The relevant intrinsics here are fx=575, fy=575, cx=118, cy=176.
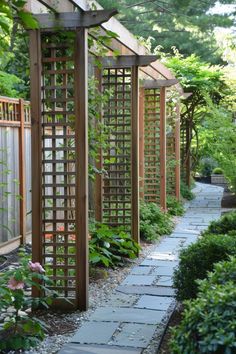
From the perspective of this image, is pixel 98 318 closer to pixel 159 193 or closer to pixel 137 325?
pixel 137 325

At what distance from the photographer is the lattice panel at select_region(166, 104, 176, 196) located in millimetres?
11680

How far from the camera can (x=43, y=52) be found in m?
4.41

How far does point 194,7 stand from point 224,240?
12410 millimetres

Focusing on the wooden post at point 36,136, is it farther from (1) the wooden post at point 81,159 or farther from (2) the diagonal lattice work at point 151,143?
(2) the diagonal lattice work at point 151,143

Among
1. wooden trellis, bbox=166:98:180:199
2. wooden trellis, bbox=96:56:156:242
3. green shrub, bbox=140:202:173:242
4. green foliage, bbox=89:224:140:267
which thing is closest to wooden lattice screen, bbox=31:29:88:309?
green foliage, bbox=89:224:140:267

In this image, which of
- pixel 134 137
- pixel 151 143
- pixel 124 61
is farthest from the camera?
pixel 151 143

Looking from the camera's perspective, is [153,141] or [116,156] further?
[153,141]

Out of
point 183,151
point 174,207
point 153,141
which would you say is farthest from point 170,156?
point 183,151

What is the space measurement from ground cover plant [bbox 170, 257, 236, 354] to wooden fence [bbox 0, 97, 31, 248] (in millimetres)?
4148

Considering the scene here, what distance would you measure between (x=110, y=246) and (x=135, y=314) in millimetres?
1896

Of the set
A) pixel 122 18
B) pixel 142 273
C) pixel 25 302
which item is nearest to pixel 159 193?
pixel 142 273

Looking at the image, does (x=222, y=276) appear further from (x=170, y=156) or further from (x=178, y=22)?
(x=178, y=22)

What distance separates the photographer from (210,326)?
2268 mm

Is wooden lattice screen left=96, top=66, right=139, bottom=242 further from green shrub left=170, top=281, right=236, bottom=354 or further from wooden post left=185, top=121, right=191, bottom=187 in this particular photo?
wooden post left=185, top=121, right=191, bottom=187
